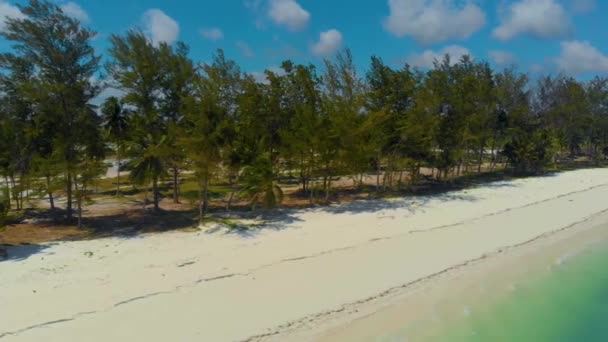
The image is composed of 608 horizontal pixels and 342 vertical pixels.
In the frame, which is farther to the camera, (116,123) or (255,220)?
(116,123)

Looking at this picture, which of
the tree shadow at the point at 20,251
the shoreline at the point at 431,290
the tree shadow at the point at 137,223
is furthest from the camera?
the tree shadow at the point at 137,223

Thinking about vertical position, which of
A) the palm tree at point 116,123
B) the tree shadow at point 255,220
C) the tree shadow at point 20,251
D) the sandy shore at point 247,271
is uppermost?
the palm tree at point 116,123

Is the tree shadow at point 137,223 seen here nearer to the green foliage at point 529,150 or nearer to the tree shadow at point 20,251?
the tree shadow at point 20,251

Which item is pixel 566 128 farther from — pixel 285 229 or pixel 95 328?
pixel 95 328

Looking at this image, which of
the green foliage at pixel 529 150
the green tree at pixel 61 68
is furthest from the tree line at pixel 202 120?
the green foliage at pixel 529 150

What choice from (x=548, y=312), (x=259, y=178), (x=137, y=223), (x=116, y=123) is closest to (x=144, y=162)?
(x=137, y=223)

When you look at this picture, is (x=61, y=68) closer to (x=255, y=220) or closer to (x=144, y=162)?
(x=144, y=162)

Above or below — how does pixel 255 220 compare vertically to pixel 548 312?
above
